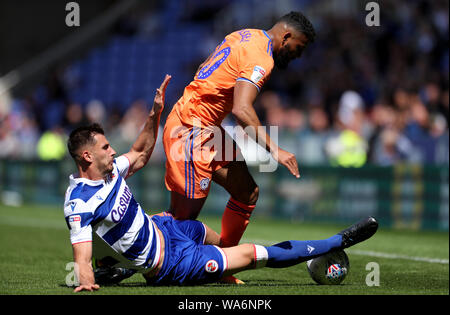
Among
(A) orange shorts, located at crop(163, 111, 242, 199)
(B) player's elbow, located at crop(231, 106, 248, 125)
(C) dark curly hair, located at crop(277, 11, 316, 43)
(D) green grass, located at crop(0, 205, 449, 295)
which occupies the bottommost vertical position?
(D) green grass, located at crop(0, 205, 449, 295)

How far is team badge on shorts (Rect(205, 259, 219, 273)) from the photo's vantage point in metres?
6.38

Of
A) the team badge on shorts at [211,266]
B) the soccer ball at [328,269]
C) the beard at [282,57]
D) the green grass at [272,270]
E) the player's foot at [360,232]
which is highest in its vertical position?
the beard at [282,57]

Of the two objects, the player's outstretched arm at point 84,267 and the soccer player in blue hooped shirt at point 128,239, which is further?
the soccer player in blue hooped shirt at point 128,239

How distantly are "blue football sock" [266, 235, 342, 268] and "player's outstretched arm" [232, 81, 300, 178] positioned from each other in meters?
0.80

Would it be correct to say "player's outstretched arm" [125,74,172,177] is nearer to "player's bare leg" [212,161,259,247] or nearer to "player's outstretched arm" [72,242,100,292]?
"player's bare leg" [212,161,259,247]

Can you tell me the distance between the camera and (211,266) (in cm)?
638

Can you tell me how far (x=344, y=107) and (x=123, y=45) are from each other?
12517 mm

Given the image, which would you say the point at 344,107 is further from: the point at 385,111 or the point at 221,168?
the point at 221,168

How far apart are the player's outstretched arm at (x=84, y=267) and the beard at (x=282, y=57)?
250 centimetres

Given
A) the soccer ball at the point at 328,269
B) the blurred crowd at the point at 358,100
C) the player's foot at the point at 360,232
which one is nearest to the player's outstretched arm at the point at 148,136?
the soccer ball at the point at 328,269

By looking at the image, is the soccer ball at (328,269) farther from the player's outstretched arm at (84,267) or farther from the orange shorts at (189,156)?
the player's outstretched arm at (84,267)

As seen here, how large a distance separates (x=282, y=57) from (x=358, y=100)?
9.18 meters

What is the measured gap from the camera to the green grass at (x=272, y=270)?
244 inches

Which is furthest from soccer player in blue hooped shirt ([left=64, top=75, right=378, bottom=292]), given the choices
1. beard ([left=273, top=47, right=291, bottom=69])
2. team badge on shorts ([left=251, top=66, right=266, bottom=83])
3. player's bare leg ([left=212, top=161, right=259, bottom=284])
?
beard ([left=273, top=47, right=291, bottom=69])
